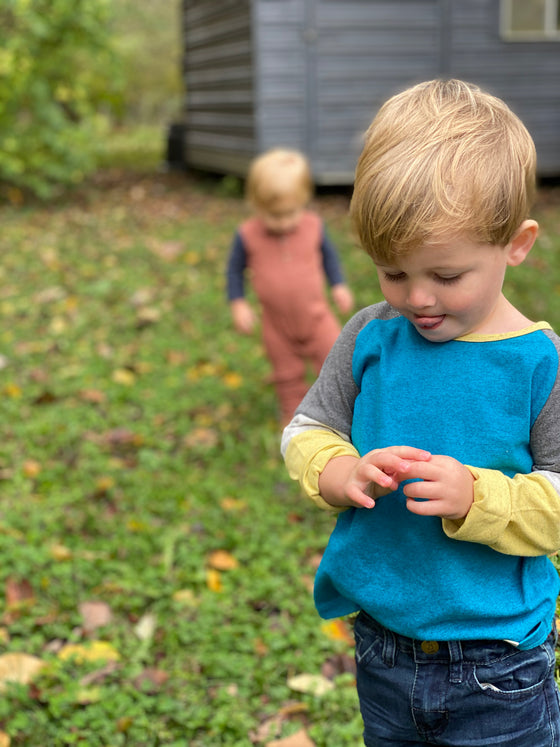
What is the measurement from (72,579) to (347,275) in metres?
4.42

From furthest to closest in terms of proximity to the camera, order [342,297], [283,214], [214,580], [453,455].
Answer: [342,297], [283,214], [214,580], [453,455]

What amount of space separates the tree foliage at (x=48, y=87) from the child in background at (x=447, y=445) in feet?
29.6

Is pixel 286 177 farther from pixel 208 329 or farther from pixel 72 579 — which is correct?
pixel 208 329

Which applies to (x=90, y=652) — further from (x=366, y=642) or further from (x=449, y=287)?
(x=449, y=287)

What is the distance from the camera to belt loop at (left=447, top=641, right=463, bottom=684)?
147 cm

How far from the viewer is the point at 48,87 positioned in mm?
10203

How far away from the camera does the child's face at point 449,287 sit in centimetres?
132

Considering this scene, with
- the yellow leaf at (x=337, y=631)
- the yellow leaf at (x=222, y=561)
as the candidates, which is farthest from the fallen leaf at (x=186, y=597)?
the yellow leaf at (x=337, y=631)

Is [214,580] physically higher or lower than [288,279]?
lower

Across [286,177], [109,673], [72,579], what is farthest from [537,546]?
[286,177]

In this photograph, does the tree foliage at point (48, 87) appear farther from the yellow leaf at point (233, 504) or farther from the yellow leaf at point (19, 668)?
the yellow leaf at point (19, 668)

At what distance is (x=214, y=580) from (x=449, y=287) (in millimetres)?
2337

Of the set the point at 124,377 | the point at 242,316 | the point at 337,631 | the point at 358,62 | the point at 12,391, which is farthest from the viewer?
the point at 358,62

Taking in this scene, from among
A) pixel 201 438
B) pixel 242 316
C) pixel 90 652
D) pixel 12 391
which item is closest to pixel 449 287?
pixel 90 652
